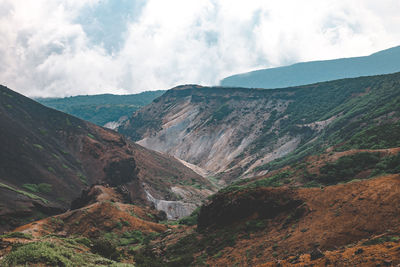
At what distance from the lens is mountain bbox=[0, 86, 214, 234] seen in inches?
1601

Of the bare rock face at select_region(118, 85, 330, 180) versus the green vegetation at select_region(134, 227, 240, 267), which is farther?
the bare rock face at select_region(118, 85, 330, 180)

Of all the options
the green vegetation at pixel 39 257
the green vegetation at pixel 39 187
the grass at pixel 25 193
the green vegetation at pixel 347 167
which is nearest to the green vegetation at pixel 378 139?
the green vegetation at pixel 347 167

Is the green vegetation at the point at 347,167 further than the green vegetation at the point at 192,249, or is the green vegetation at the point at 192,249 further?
the green vegetation at the point at 347,167

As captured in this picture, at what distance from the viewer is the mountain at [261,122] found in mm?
68875

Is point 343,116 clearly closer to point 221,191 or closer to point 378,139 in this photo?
point 378,139

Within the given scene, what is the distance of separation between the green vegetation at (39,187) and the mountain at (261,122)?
162ft

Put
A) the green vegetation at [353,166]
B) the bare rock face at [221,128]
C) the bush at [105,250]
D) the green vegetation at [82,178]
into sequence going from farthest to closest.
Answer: the bare rock face at [221,128] → the green vegetation at [82,178] → the green vegetation at [353,166] → the bush at [105,250]

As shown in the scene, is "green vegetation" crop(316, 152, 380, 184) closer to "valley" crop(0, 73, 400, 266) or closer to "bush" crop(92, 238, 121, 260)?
"valley" crop(0, 73, 400, 266)

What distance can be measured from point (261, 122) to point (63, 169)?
278 ft

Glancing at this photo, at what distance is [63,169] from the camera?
55.3m

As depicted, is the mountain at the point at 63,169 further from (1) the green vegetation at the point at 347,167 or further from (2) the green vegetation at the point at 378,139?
(2) the green vegetation at the point at 378,139

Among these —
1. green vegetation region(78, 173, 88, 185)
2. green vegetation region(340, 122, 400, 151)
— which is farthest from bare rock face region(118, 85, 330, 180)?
green vegetation region(78, 173, 88, 185)

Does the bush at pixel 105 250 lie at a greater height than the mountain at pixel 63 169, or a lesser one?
lesser

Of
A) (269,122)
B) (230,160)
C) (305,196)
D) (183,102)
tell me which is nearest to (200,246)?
(305,196)
